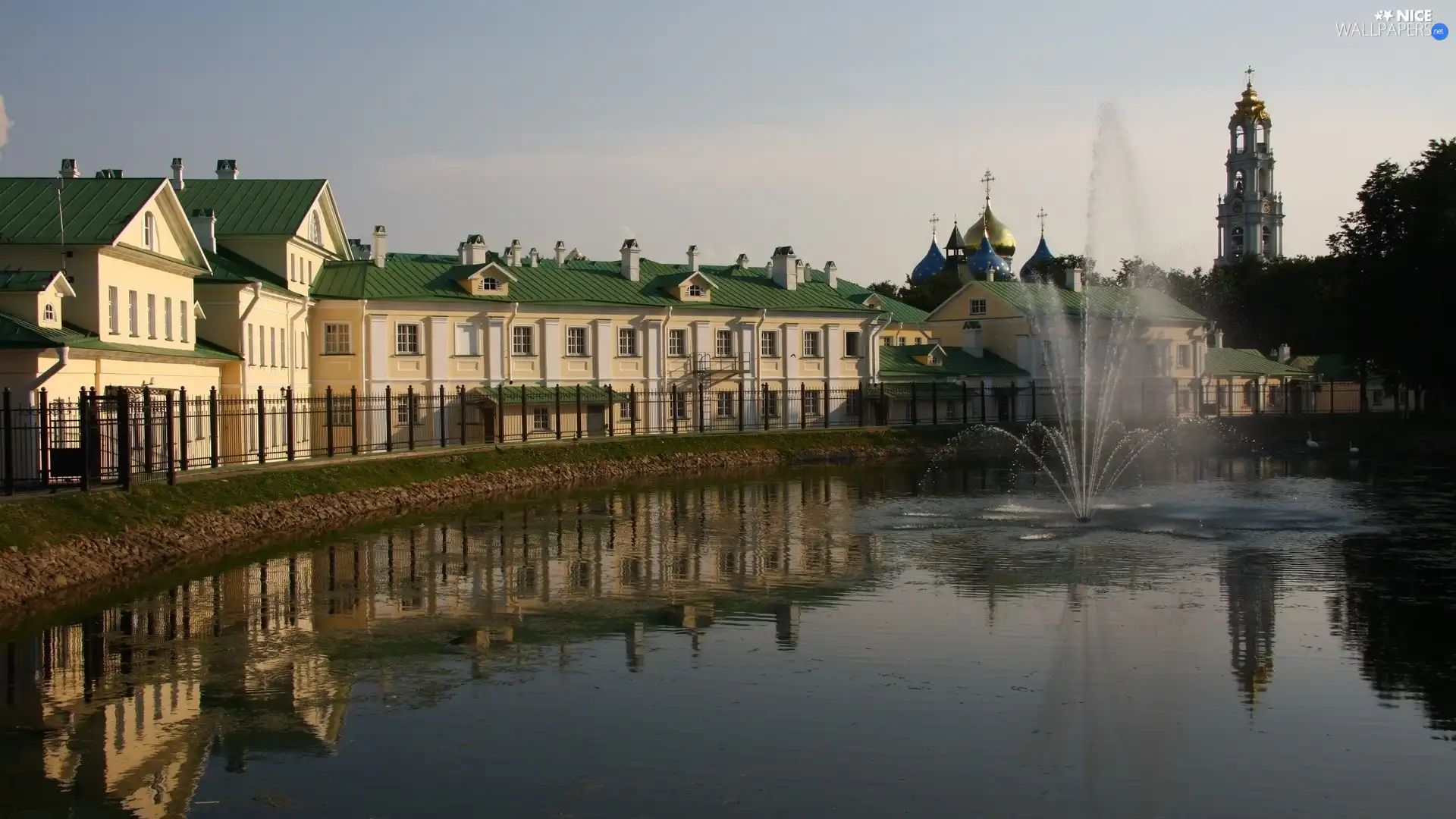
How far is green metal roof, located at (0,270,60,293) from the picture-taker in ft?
106

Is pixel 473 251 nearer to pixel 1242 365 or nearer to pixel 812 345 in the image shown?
pixel 812 345

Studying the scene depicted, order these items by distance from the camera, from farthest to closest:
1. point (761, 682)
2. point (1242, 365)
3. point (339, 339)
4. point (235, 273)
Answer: point (1242, 365) < point (339, 339) < point (235, 273) < point (761, 682)

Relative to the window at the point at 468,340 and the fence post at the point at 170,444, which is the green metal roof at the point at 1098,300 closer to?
the window at the point at 468,340

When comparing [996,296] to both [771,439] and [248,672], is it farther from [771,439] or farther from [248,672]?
[248,672]

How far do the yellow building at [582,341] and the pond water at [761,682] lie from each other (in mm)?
27202

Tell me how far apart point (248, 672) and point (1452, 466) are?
49429mm

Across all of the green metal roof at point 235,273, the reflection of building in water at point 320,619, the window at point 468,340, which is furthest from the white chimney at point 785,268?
the reflection of building in water at point 320,619

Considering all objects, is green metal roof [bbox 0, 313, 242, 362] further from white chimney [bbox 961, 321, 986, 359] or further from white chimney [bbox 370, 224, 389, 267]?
white chimney [bbox 961, 321, 986, 359]

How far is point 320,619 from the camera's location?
2164cm

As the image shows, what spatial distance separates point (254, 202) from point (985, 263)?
78.3 metres

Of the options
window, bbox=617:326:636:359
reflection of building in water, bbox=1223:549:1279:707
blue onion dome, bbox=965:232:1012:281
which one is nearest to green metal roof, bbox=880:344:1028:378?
window, bbox=617:326:636:359

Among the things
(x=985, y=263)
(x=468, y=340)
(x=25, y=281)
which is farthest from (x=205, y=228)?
(x=985, y=263)

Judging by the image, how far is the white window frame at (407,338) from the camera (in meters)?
57.1

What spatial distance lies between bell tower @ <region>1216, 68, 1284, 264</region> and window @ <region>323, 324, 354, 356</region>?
87048 millimetres
